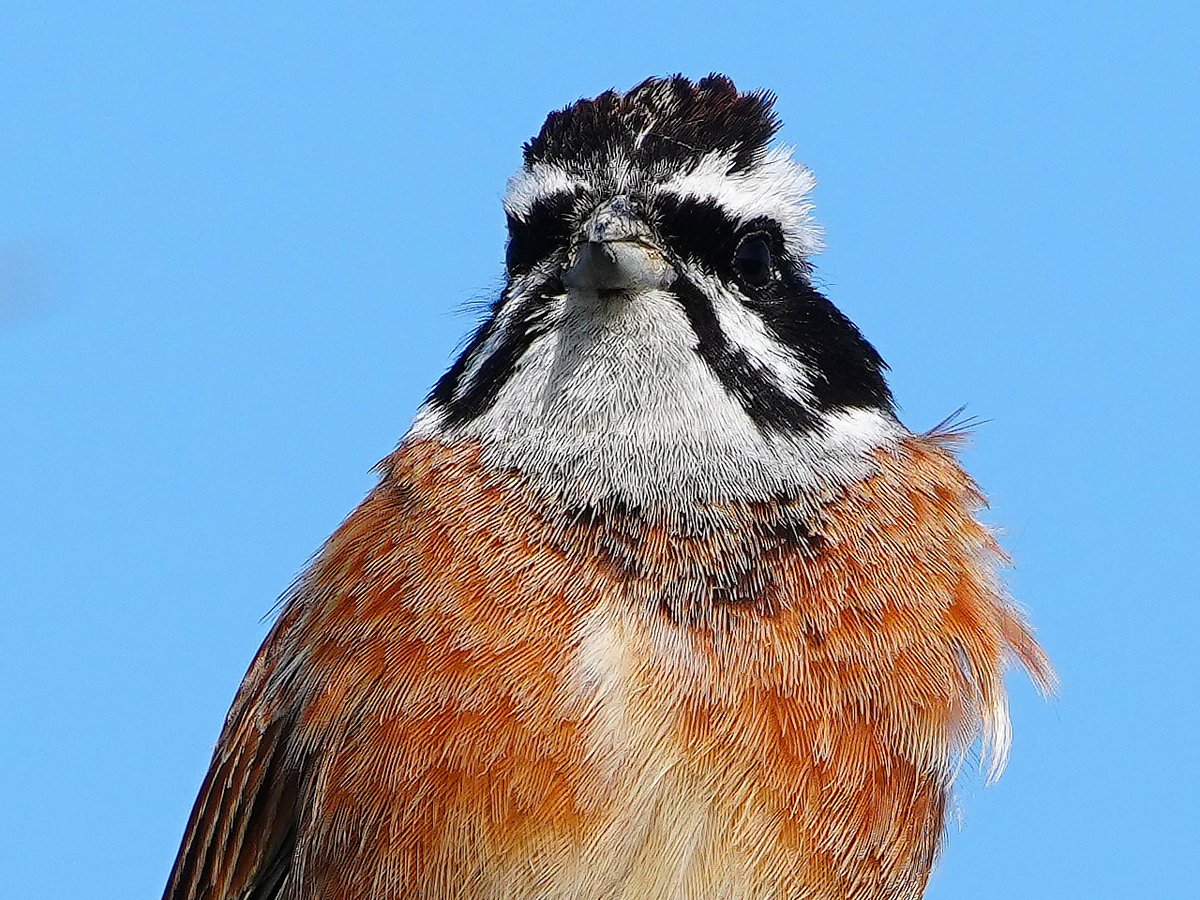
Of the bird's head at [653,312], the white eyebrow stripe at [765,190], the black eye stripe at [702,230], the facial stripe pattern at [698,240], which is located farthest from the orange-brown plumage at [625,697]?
the white eyebrow stripe at [765,190]

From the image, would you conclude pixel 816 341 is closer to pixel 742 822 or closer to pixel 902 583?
pixel 902 583

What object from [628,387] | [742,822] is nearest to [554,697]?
[742,822]

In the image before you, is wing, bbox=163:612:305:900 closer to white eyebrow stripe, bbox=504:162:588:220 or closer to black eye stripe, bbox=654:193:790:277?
white eyebrow stripe, bbox=504:162:588:220

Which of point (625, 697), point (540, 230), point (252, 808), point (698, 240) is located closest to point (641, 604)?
point (625, 697)

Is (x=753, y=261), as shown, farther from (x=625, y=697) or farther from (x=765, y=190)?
(x=625, y=697)

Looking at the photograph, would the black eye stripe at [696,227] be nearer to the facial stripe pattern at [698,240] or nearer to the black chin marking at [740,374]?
the facial stripe pattern at [698,240]

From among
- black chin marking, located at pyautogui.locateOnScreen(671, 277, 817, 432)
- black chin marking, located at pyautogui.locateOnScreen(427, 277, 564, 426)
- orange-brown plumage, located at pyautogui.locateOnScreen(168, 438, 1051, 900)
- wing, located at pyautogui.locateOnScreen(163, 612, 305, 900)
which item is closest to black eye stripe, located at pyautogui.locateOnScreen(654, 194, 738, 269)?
black chin marking, located at pyautogui.locateOnScreen(671, 277, 817, 432)
